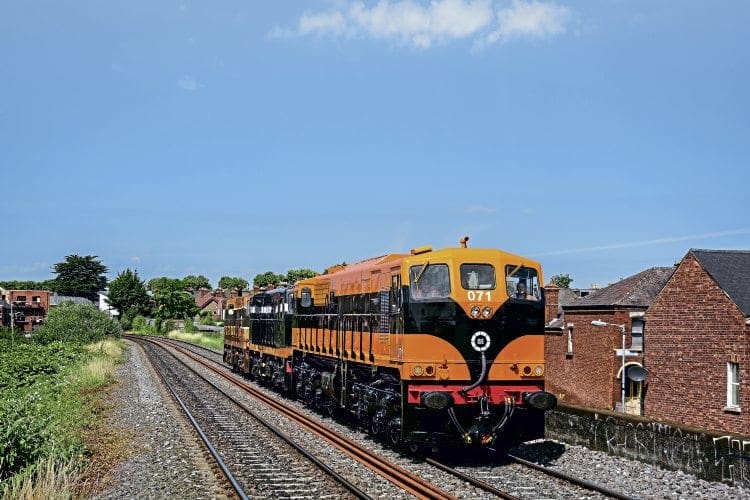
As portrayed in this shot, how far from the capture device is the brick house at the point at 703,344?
22672 millimetres

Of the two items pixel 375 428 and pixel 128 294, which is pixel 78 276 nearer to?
pixel 128 294

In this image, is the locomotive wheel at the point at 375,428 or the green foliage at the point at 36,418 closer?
the green foliage at the point at 36,418

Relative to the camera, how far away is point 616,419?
1484 cm

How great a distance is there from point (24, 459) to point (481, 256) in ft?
28.7

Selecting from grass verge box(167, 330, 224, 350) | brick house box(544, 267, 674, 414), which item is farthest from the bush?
brick house box(544, 267, 674, 414)

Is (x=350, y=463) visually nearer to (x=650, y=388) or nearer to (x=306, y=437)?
(x=306, y=437)

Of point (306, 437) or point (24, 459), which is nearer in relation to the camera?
point (24, 459)

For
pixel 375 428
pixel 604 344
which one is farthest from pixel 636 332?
pixel 375 428

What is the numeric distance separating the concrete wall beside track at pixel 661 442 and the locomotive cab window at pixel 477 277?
3.56m

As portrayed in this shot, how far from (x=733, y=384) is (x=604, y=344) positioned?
966 cm

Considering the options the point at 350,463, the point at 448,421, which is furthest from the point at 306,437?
the point at 448,421

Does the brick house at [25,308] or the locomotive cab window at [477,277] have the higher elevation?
the locomotive cab window at [477,277]

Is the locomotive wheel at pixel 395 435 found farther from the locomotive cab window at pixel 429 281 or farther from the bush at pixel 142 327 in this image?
the bush at pixel 142 327

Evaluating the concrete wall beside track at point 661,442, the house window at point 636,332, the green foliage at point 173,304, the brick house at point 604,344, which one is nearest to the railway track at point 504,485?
the concrete wall beside track at point 661,442
